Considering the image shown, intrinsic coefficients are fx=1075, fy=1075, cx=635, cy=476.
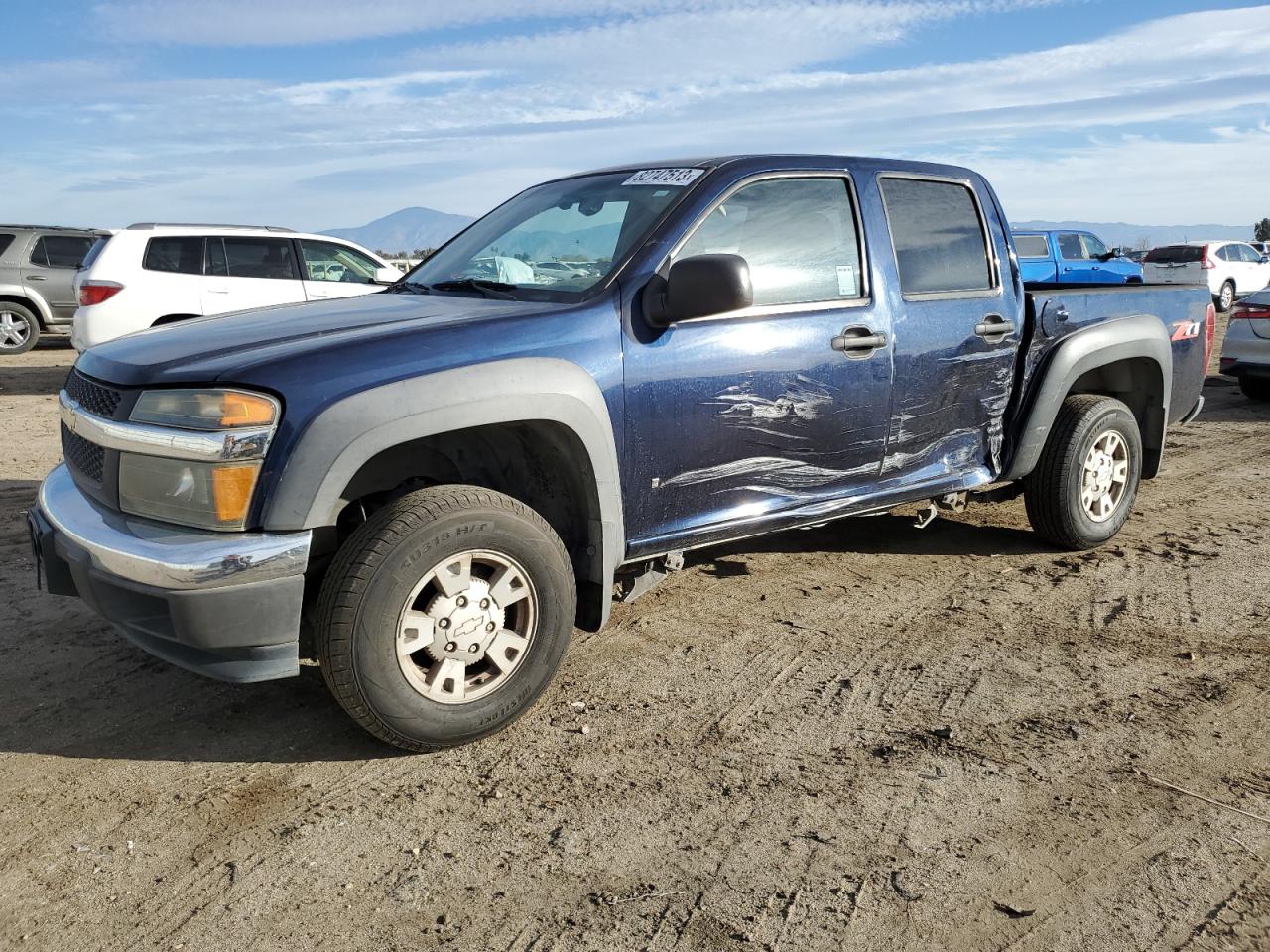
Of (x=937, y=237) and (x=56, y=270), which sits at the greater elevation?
(x=937, y=237)

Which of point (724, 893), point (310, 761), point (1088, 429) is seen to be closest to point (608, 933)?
point (724, 893)

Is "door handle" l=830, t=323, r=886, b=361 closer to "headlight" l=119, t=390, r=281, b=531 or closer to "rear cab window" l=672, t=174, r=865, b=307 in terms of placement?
"rear cab window" l=672, t=174, r=865, b=307

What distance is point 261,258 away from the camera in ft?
35.8

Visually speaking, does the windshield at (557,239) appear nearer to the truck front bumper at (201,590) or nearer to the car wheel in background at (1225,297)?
the truck front bumper at (201,590)

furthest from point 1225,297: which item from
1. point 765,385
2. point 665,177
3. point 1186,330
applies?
point 765,385

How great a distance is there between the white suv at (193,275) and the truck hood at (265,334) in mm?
6386

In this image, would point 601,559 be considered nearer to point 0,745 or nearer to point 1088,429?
point 0,745

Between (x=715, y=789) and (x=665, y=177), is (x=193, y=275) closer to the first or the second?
(x=665, y=177)

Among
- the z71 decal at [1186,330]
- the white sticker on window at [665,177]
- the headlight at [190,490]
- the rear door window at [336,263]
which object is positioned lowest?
the headlight at [190,490]

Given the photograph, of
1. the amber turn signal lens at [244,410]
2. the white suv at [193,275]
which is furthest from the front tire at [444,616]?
the white suv at [193,275]

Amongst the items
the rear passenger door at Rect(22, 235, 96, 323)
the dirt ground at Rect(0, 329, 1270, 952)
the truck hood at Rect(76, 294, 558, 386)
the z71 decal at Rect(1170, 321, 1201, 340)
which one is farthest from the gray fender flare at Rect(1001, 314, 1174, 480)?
the rear passenger door at Rect(22, 235, 96, 323)

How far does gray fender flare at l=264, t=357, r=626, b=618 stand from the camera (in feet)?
9.63

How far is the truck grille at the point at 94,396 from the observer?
3215mm

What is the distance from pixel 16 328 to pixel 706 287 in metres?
14.4
